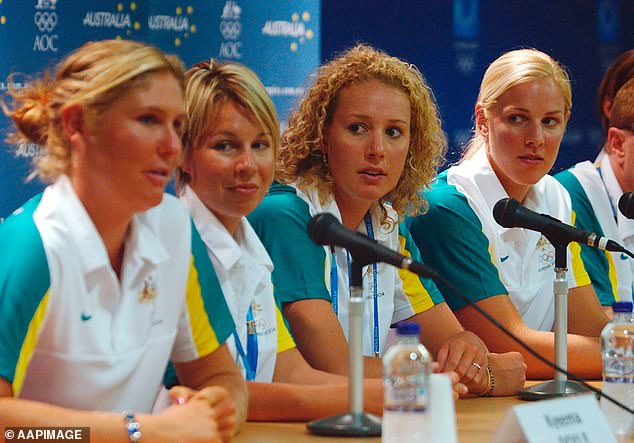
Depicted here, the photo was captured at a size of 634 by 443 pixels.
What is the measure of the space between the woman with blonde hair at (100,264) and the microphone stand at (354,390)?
194 mm

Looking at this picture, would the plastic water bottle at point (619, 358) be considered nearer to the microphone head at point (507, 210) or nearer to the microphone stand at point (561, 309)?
the microphone stand at point (561, 309)

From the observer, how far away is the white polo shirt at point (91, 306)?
188 centimetres

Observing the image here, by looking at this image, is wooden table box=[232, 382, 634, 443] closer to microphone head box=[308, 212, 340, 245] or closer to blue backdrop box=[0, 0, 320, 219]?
microphone head box=[308, 212, 340, 245]

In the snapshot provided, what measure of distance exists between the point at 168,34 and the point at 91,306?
8.24ft

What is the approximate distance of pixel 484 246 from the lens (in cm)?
331

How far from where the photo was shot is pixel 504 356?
283cm

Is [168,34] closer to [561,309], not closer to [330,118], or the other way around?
[330,118]

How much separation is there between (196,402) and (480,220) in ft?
5.14

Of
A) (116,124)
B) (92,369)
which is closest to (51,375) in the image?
A: (92,369)

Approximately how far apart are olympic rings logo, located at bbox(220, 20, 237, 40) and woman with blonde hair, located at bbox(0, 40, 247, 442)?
7.66 feet

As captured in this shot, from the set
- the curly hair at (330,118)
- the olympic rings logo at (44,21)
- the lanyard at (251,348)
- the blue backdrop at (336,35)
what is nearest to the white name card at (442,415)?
the lanyard at (251,348)

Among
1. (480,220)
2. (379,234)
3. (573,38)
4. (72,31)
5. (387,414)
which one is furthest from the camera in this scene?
(573,38)

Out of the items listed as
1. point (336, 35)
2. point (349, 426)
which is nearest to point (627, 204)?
point (349, 426)

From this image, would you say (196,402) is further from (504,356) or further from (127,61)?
(504,356)
